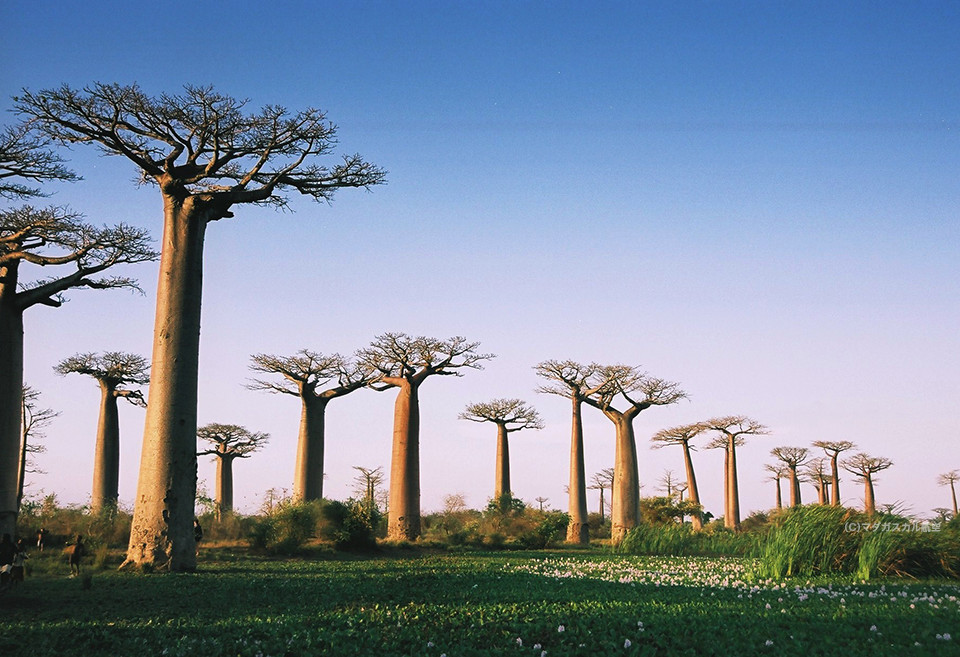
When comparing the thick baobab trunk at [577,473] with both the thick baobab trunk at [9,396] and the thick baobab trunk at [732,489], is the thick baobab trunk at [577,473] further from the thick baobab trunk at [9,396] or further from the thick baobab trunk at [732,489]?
the thick baobab trunk at [9,396]

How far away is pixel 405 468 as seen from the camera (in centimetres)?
2830

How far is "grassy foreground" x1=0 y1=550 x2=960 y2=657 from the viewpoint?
5.86 m

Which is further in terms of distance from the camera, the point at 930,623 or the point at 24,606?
the point at 24,606

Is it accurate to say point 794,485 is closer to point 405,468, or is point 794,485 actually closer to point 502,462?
point 502,462

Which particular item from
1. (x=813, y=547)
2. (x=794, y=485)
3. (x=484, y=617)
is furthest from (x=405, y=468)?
(x=794, y=485)

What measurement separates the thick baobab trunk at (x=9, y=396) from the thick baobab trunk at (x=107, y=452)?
1289cm

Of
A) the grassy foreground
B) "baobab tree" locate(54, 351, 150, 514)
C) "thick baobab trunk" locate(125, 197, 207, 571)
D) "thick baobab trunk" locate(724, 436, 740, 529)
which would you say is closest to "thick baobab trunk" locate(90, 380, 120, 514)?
"baobab tree" locate(54, 351, 150, 514)

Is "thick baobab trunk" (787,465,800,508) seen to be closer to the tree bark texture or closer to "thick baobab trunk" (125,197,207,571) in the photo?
the tree bark texture

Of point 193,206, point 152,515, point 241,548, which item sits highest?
point 193,206

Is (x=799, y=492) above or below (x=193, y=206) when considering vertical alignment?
below

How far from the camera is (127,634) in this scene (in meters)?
7.07

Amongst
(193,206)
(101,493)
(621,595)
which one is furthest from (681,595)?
(101,493)

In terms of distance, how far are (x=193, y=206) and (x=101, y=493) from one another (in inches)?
716

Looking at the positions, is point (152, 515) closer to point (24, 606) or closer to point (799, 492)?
point (24, 606)
